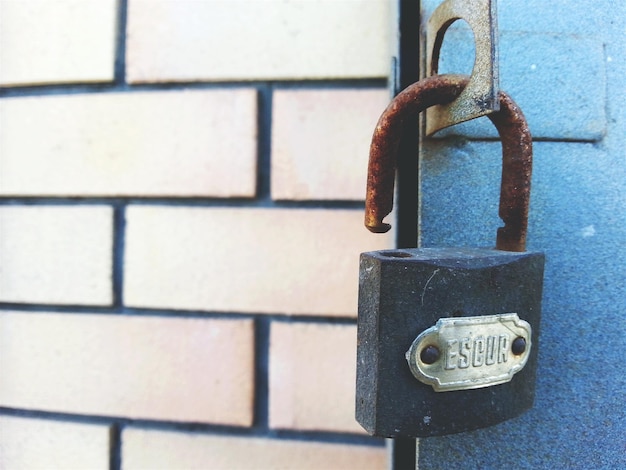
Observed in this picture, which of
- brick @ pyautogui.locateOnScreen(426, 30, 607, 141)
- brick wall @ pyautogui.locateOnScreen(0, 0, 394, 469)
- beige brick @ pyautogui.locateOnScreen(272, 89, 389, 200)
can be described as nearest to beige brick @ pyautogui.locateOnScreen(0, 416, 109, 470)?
brick wall @ pyautogui.locateOnScreen(0, 0, 394, 469)

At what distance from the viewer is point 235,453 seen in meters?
0.69

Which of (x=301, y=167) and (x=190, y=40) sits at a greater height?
(x=190, y=40)

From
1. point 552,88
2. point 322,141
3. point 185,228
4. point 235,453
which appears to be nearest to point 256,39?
point 322,141

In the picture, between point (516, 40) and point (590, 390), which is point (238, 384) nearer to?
point (590, 390)

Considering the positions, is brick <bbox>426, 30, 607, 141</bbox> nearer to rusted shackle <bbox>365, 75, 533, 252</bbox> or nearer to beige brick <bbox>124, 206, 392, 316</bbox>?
rusted shackle <bbox>365, 75, 533, 252</bbox>

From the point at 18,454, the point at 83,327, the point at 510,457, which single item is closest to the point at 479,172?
the point at 510,457

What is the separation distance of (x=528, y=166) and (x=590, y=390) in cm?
29

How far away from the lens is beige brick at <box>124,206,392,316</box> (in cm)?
67

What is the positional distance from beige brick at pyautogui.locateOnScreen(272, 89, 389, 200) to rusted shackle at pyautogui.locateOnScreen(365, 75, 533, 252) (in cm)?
24

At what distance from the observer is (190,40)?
2.24ft

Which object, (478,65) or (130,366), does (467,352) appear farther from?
(130,366)

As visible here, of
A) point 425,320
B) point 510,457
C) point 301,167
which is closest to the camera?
point 425,320

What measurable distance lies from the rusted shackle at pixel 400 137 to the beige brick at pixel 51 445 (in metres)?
0.59

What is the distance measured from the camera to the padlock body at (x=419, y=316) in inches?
15.3
